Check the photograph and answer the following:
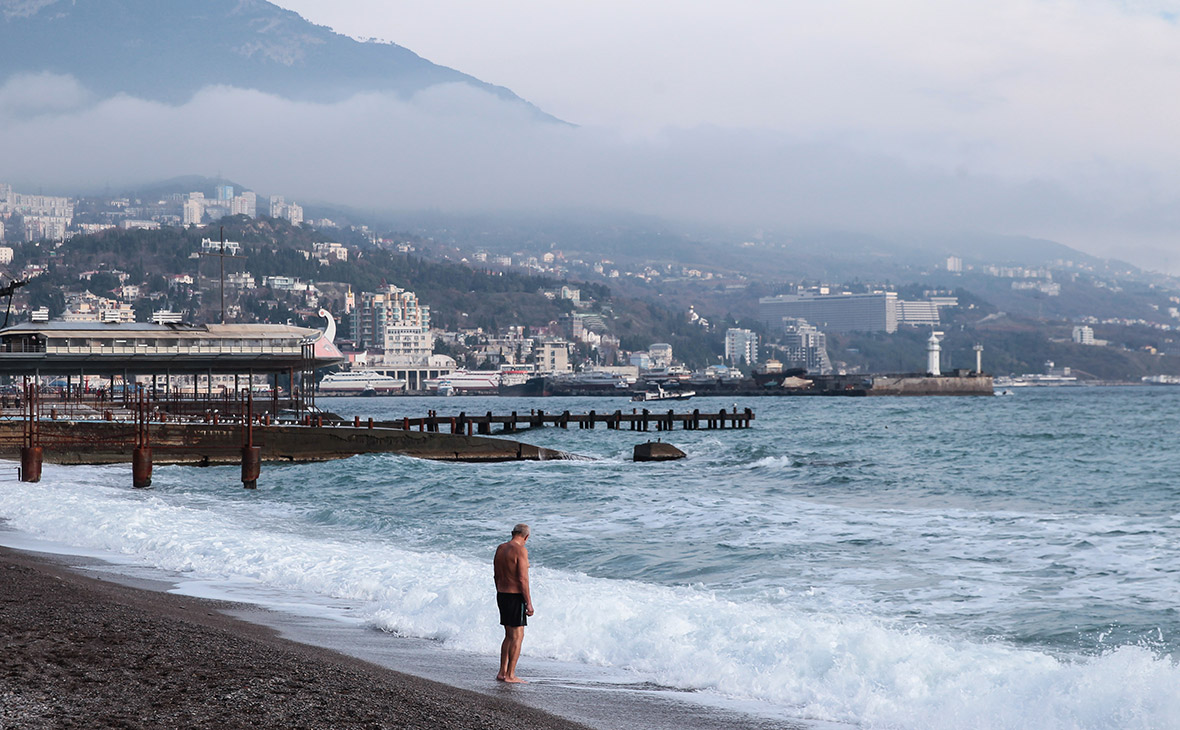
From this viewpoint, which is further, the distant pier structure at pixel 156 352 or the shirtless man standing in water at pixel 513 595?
the distant pier structure at pixel 156 352

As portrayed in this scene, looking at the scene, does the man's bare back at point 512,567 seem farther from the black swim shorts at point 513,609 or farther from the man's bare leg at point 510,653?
the man's bare leg at point 510,653

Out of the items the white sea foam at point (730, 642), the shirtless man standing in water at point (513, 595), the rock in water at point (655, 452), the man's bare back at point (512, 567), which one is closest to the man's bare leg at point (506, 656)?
the shirtless man standing in water at point (513, 595)

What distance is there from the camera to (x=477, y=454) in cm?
4597

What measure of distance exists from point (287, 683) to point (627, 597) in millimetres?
6082

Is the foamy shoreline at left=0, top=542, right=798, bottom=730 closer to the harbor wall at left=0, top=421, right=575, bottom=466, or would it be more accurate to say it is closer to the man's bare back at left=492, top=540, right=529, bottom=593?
the man's bare back at left=492, top=540, right=529, bottom=593

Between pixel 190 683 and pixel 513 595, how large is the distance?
2753mm

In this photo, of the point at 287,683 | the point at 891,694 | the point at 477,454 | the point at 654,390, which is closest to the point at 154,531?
the point at 287,683

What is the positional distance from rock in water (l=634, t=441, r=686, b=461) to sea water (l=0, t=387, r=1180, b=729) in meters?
7.13

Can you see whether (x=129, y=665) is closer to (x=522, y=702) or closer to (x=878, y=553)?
(x=522, y=702)

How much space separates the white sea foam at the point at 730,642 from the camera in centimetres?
945

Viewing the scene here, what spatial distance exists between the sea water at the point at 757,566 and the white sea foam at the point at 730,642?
0.03m

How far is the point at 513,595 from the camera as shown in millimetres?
9945

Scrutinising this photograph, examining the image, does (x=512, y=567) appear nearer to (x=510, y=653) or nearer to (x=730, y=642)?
(x=510, y=653)

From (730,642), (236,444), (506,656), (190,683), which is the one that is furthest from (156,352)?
(190,683)
